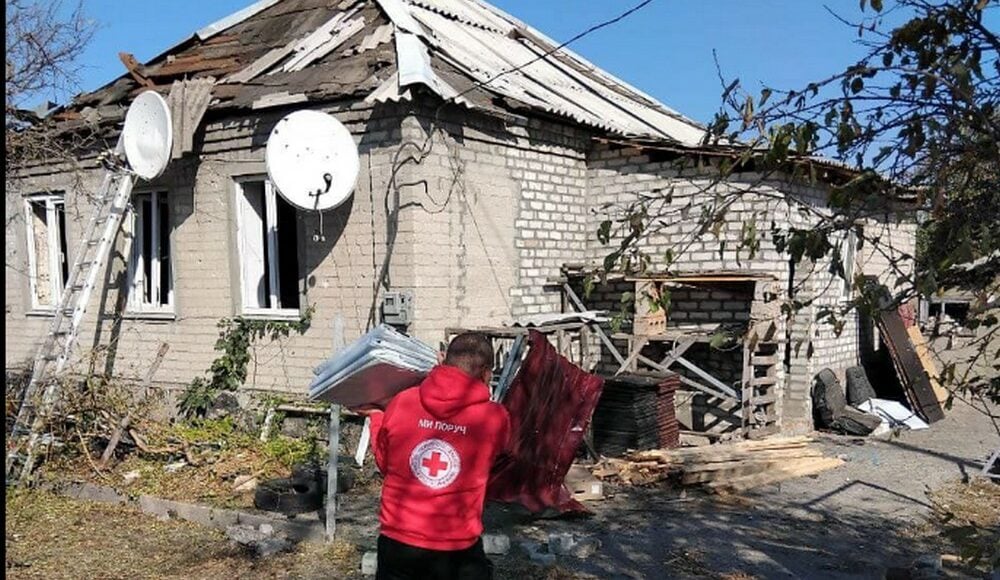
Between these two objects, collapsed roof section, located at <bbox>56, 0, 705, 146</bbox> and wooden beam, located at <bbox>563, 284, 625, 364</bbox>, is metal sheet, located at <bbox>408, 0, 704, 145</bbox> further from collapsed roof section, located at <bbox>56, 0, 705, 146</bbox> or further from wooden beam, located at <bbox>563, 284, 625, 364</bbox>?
wooden beam, located at <bbox>563, 284, 625, 364</bbox>

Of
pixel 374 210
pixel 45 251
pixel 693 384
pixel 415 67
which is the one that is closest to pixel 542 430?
pixel 374 210

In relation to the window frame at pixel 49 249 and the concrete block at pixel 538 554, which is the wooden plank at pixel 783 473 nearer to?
the concrete block at pixel 538 554

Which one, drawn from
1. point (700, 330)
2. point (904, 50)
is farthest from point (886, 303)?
point (700, 330)

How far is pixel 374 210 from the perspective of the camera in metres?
8.64

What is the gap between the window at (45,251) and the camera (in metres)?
11.3

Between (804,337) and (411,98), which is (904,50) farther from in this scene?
(804,337)

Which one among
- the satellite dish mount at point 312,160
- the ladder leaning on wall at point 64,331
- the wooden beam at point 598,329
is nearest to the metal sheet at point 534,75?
the satellite dish mount at point 312,160

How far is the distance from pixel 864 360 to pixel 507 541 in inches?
335

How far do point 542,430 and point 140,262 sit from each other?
5.99m

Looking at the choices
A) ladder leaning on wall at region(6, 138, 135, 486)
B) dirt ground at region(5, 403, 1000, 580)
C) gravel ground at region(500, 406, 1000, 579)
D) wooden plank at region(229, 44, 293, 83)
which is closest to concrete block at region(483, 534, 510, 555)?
dirt ground at region(5, 403, 1000, 580)

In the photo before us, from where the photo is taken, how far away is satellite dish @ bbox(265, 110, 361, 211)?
26.6 ft

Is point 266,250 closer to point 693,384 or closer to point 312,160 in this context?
point 312,160

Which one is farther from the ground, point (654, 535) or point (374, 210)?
point (374, 210)

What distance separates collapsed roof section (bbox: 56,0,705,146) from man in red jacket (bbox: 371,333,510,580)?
5.23 meters
